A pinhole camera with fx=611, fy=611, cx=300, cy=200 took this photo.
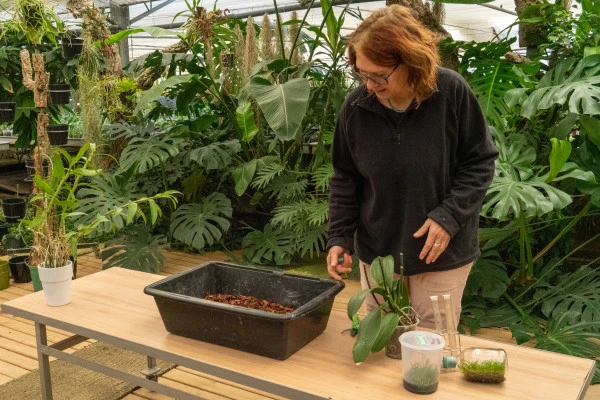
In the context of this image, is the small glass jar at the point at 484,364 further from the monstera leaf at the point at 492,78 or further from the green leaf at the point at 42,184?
the monstera leaf at the point at 492,78

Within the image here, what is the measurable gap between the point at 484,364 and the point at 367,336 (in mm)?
262

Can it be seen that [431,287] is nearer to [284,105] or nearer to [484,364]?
[484,364]

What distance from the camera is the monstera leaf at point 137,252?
13.3 feet

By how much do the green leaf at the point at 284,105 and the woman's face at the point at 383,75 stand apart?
1762 mm

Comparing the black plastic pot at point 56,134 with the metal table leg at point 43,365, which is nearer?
the metal table leg at point 43,365

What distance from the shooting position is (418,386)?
4.24ft

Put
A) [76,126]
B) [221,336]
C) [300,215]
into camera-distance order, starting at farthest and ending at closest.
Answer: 1. [76,126]
2. [300,215]
3. [221,336]

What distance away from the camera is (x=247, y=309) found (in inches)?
58.1

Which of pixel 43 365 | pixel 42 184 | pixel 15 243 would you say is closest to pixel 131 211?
pixel 42 184

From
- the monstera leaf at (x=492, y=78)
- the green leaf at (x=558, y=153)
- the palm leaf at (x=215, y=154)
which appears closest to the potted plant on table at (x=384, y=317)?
the green leaf at (x=558, y=153)

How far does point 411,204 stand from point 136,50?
12.1m

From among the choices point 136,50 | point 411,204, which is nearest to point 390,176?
point 411,204

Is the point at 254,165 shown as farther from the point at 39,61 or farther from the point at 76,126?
the point at 76,126

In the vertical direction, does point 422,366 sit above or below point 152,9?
below
